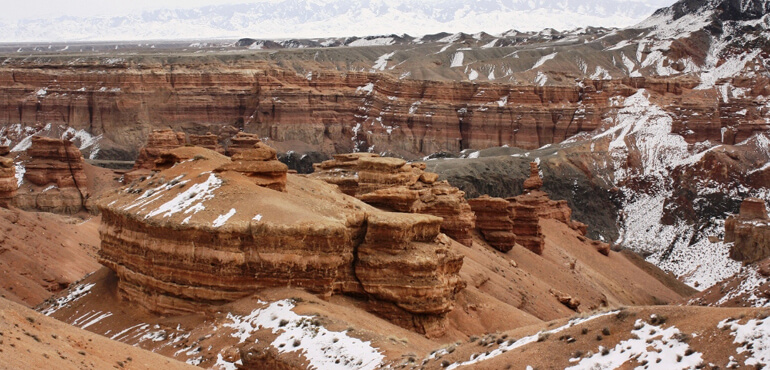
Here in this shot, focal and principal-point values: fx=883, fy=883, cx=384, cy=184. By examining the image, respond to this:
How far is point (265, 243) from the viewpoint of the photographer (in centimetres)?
2434

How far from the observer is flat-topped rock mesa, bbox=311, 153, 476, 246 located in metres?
35.2

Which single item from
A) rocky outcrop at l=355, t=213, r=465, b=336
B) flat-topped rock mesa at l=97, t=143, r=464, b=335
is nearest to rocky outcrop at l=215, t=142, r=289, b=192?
flat-topped rock mesa at l=97, t=143, r=464, b=335

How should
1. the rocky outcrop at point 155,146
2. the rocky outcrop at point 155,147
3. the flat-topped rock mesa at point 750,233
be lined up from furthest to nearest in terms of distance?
the rocky outcrop at point 155,146 < the rocky outcrop at point 155,147 < the flat-topped rock mesa at point 750,233

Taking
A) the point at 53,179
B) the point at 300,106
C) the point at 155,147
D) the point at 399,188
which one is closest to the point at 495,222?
the point at 399,188

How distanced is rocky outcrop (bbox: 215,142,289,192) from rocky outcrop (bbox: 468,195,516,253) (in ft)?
75.0

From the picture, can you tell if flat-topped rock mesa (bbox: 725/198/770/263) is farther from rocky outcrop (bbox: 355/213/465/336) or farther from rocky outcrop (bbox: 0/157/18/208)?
rocky outcrop (bbox: 0/157/18/208)

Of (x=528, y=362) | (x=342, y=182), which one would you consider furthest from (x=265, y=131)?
(x=528, y=362)

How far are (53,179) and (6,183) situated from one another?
26442 mm

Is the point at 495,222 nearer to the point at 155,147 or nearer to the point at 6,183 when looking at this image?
the point at 6,183

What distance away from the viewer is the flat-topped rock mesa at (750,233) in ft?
218

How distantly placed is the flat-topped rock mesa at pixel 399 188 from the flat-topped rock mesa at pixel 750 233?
97.4 feet

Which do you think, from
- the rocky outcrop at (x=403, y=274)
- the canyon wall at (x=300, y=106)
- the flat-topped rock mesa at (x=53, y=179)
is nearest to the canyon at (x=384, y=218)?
the rocky outcrop at (x=403, y=274)

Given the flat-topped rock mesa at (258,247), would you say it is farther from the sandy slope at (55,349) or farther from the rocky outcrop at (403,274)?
the sandy slope at (55,349)

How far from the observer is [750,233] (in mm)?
68188
